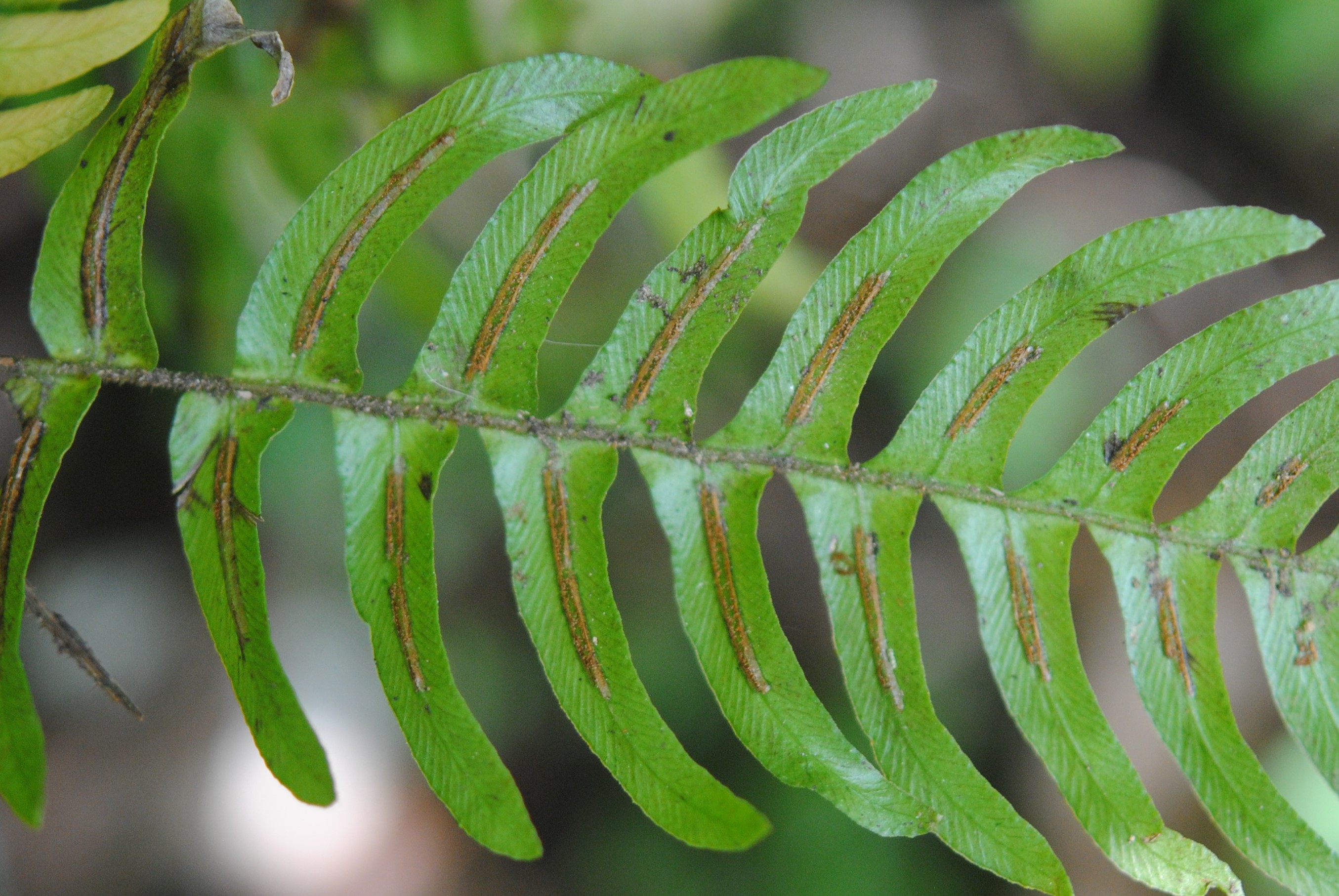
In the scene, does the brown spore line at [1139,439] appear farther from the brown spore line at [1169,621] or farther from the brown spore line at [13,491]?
the brown spore line at [13,491]

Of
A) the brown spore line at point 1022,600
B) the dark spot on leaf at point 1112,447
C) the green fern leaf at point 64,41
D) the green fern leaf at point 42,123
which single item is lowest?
the brown spore line at point 1022,600

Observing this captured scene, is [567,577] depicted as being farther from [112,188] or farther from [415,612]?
[112,188]

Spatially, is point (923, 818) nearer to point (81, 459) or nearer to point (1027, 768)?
point (1027, 768)

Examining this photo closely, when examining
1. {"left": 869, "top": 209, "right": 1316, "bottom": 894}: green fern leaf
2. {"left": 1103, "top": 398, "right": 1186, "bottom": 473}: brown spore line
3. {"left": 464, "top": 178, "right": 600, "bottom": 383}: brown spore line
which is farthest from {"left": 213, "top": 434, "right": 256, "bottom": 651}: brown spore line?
{"left": 1103, "top": 398, "right": 1186, "bottom": 473}: brown spore line

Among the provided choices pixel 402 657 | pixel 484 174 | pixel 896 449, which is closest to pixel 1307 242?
pixel 896 449

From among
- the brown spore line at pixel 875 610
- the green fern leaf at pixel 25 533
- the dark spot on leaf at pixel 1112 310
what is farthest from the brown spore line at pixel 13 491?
the dark spot on leaf at pixel 1112 310

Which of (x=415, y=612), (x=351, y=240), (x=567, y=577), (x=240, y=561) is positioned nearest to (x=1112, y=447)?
(x=567, y=577)
